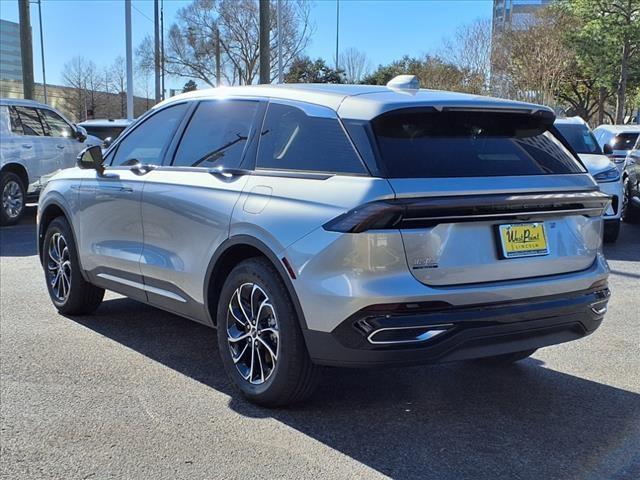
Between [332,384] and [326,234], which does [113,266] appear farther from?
[326,234]

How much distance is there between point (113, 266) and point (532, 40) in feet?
107

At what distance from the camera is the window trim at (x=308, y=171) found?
3515 mm

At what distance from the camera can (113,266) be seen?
17.1ft

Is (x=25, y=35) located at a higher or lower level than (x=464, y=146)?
higher

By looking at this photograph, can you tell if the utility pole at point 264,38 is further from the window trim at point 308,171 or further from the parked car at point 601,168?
the window trim at point 308,171

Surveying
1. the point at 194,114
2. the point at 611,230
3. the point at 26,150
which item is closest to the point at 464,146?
the point at 194,114

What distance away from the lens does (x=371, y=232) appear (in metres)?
3.28

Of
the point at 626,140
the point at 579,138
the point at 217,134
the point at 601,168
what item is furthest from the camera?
the point at 626,140

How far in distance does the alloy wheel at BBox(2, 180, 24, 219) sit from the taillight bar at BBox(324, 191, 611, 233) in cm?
963

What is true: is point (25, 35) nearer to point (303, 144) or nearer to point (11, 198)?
point (11, 198)

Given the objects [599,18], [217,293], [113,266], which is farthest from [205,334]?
[599,18]

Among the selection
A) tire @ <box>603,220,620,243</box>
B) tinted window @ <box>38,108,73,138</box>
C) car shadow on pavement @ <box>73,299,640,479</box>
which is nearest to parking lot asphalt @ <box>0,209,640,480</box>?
car shadow on pavement @ <box>73,299,640,479</box>

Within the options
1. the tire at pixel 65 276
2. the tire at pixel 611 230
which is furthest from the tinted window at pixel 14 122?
the tire at pixel 611 230

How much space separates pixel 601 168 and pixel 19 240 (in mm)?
8219
